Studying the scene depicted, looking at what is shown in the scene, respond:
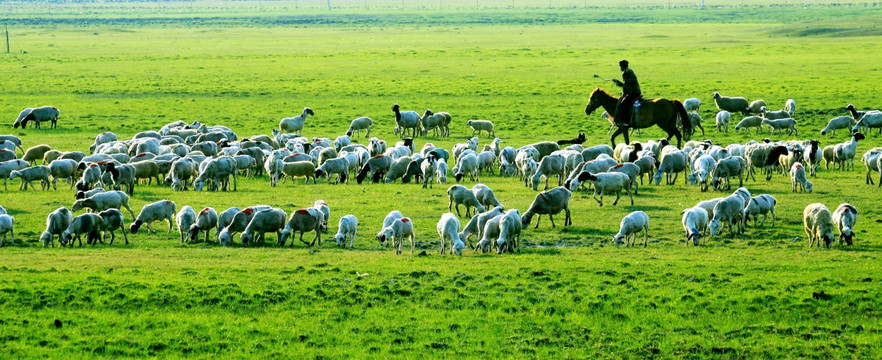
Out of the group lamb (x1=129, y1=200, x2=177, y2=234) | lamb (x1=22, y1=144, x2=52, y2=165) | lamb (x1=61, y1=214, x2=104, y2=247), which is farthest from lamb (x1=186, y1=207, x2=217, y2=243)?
lamb (x1=22, y1=144, x2=52, y2=165)

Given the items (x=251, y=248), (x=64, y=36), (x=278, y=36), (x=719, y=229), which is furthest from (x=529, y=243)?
(x=64, y=36)

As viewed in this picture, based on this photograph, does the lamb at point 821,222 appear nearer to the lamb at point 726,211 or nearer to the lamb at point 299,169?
the lamb at point 726,211

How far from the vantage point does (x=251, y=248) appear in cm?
1898

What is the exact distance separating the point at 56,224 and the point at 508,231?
26.7 ft

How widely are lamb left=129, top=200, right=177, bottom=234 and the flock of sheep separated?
0.02m

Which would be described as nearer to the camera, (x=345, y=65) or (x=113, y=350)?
(x=113, y=350)

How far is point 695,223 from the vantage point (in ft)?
62.7

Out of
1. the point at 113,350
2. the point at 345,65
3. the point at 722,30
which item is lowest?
the point at 113,350

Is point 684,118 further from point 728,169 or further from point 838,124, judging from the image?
point 838,124

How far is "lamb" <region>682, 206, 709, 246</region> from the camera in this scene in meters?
18.8

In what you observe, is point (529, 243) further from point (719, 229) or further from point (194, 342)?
point (194, 342)

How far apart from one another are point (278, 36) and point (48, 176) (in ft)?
303

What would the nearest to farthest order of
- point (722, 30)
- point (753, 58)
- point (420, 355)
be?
point (420, 355) < point (753, 58) < point (722, 30)

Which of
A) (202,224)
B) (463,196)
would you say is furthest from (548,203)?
(202,224)
